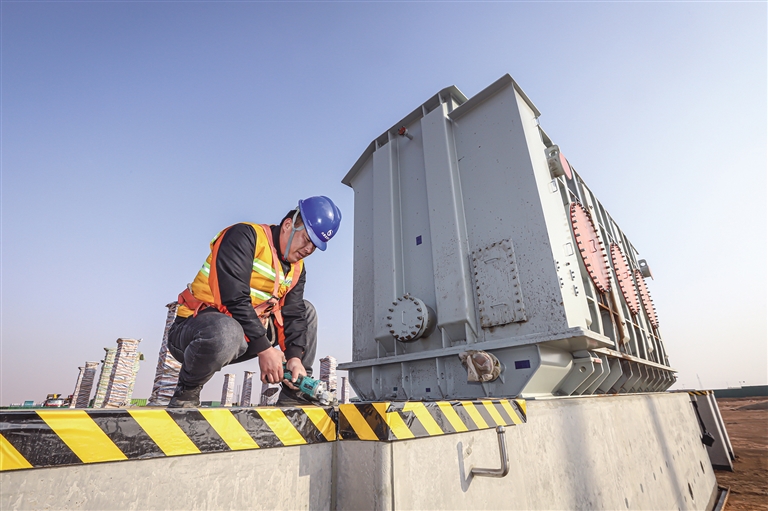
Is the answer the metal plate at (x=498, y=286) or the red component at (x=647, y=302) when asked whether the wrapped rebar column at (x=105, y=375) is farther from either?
the red component at (x=647, y=302)

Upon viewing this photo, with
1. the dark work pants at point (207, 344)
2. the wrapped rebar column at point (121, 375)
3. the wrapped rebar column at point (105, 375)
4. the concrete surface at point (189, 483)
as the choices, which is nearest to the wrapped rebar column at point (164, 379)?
the wrapped rebar column at point (121, 375)

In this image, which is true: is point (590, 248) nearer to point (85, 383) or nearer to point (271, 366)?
point (271, 366)

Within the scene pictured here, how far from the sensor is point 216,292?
209cm

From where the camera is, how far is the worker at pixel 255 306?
1.96m

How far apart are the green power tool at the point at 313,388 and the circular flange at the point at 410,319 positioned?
1930 millimetres

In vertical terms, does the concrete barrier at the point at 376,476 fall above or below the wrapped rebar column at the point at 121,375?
below

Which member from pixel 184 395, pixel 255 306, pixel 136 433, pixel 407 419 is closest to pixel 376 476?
pixel 407 419

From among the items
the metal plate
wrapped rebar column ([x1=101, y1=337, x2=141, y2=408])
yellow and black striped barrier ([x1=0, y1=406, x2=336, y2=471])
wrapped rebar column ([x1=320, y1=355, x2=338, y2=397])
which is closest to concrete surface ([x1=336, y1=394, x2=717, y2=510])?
yellow and black striped barrier ([x1=0, y1=406, x2=336, y2=471])

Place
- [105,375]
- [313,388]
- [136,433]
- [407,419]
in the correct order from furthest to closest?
[105,375] → [313,388] → [407,419] → [136,433]

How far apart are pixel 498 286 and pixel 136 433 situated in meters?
3.39

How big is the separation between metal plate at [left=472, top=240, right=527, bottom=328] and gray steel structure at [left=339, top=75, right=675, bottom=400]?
1 centimetres

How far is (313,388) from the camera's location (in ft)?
7.20

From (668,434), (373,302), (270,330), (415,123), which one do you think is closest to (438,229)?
(373,302)

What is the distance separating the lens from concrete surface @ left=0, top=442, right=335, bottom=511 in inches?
36.5
